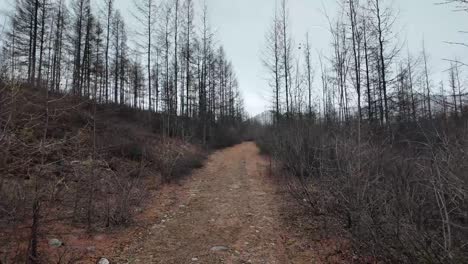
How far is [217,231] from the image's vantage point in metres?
6.08

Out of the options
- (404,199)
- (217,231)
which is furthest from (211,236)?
(404,199)

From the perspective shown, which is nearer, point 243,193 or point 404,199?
point 404,199

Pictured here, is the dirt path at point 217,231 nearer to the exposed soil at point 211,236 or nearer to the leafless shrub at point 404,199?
the exposed soil at point 211,236

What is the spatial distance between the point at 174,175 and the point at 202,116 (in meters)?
14.6

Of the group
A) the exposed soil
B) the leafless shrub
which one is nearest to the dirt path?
the exposed soil

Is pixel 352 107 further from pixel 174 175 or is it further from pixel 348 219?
pixel 174 175

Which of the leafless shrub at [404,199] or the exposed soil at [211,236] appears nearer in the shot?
the leafless shrub at [404,199]

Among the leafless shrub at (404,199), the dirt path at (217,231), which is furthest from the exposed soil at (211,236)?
the leafless shrub at (404,199)

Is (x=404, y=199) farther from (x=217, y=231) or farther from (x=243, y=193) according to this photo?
(x=243, y=193)

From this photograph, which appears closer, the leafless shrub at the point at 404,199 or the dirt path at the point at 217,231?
the leafless shrub at the point at 404,199

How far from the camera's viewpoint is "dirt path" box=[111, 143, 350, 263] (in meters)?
4.87

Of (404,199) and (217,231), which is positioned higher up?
(404,199)

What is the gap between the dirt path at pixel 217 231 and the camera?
487cm

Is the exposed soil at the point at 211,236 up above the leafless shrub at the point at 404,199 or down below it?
below
